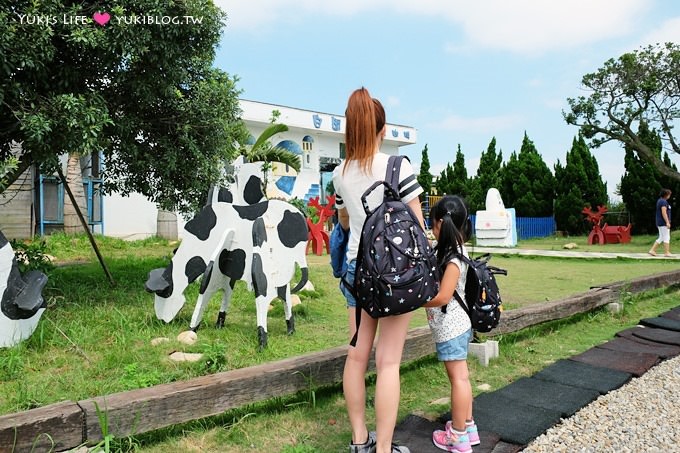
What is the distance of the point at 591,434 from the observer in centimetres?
295

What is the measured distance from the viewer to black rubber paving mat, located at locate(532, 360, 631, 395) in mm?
3721

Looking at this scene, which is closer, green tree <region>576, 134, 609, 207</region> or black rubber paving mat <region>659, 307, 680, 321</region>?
black rubber paving mat <region>659, 307, 680, 321</region>

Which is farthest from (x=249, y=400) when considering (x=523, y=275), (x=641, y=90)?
(x=641, y=90)

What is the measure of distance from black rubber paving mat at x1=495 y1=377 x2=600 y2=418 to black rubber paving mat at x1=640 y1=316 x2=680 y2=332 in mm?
2533

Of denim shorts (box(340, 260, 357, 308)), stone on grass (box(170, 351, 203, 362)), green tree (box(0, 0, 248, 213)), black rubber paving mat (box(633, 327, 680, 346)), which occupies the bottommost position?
black rubber paving mat (box(633, 327, 680, 346))

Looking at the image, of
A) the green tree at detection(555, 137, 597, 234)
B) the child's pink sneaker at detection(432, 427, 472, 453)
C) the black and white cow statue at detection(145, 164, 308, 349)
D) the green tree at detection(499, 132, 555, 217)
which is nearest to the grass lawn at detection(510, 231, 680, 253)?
the green tree at detection(555, 137, 597, 234)

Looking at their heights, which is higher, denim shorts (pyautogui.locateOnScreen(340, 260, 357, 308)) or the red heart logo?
the red heart logo

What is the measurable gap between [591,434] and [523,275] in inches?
289

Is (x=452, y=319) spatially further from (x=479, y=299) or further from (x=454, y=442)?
(x=454, y=442)

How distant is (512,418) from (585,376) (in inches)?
44.7

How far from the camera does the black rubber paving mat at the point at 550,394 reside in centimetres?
330

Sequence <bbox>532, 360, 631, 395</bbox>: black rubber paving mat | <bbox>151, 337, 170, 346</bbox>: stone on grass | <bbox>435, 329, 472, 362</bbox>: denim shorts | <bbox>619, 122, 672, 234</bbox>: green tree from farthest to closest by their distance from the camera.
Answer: <bbox>619, 122, 672, 234</bbox>: green tree
<bbox>151, 337, 170, 346</bbox>: stone on grass
<bbox>532, 360, 631, 395</bbox>: black rubber paving mat
<bbox>435, 329, 472, 362</bbox>: denim shorts

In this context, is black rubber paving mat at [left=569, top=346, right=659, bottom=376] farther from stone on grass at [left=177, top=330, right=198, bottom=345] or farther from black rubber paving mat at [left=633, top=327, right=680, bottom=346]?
stone on grass at [left=177, top=330, right=198, bottom=345]

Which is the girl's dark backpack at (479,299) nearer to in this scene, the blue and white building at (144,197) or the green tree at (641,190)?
the blue and white building at (144,197)
